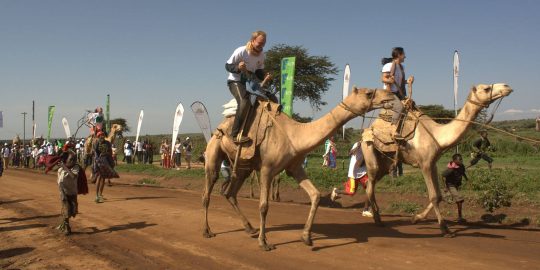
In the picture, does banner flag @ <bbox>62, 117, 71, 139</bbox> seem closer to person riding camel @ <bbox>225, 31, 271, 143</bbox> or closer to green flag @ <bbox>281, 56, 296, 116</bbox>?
green flag @ <bbox>281, 56, 296, 116</bbox>

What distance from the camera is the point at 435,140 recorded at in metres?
9.31

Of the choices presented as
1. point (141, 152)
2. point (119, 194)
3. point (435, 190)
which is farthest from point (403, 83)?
point (141, 152)

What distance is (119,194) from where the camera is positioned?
57.5 ft

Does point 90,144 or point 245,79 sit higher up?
point 245,79

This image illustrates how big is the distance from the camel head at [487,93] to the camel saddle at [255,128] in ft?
12.3

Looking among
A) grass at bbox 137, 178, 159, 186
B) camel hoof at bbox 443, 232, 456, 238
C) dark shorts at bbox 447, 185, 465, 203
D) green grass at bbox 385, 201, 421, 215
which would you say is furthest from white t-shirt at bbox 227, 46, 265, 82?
grass at bbox 137, 178, 159, 186

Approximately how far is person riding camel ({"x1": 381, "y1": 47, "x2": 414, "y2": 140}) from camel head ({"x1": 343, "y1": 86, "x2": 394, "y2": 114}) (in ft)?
6.36

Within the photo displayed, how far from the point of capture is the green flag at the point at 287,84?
23875 millimetres

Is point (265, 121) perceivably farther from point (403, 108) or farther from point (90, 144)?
point (90, 144)

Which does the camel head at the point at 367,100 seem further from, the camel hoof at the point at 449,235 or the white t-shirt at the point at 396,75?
the camel hoof at the point at 449,235

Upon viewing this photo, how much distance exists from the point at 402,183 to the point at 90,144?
39.3 ft

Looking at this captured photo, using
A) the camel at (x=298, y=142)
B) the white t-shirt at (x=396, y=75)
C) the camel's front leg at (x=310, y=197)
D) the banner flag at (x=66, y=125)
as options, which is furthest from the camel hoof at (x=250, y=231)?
the banner flag at (x=66, y=125)

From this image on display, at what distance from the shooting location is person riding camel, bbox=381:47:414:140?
9.85m

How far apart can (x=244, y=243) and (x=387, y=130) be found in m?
3.98
